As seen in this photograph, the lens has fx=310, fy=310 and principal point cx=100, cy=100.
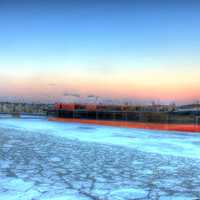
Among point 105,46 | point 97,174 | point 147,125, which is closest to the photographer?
point 97,174

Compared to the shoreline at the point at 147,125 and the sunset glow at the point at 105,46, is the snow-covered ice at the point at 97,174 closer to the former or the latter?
the shoreline at the point at 147,125

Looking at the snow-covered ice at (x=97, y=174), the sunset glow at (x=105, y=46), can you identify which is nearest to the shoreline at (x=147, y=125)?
the sunset glow at (x=105, y=46)

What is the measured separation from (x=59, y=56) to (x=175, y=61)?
266 inches

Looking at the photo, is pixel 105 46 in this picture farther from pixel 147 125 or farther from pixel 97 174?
pixel 97 174

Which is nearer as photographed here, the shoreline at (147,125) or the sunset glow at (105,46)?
the shoreline at (147,125)

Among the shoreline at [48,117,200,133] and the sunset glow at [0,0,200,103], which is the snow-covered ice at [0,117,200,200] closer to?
the shoreline at [48,117,200,133]

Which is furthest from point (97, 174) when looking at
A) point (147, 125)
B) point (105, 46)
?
point (105, 46)

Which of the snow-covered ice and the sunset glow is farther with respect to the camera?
the sunset glow

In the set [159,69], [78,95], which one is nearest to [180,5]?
[159,69]

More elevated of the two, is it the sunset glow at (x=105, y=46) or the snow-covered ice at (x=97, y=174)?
the sunset glow at (x=105, y=46)

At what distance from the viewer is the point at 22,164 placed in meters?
5.13

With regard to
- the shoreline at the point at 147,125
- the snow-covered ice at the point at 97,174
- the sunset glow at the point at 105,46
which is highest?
the sunset glow at the point at 105,46

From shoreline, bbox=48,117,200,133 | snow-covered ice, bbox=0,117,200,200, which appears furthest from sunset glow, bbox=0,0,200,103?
snow-covered ice, bbox=0,117,200,200

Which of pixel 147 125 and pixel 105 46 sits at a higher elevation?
pixel 105 46
